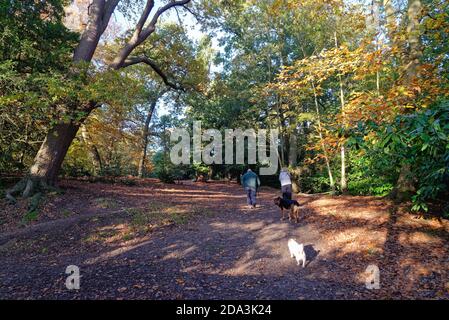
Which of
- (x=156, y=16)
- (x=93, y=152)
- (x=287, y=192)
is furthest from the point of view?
(x=93, y=152)

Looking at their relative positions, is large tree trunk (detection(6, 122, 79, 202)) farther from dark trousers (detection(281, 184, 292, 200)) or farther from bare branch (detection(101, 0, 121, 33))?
dark trousers (detection(281, 184, 292, 200))

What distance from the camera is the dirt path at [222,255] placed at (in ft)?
14.7

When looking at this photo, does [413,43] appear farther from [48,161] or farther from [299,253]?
[48,161]

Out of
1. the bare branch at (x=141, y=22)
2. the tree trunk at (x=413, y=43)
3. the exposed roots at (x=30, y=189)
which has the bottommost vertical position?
the exposed roots at (x=30, y=189)

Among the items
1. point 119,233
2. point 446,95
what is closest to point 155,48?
point 119,233

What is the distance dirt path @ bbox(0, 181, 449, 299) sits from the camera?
177 inches

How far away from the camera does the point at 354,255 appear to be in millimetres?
5793

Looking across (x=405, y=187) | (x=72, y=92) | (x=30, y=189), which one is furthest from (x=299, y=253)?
(x=30, y=189)

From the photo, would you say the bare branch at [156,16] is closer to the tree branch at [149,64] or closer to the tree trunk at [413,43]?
the tree branch at [149,64]

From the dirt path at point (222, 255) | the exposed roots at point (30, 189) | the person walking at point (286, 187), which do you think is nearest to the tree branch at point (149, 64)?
the exposed roots at point (30, 189)

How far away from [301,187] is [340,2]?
14.1 meters

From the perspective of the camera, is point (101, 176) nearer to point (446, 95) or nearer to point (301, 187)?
point (301, 187)

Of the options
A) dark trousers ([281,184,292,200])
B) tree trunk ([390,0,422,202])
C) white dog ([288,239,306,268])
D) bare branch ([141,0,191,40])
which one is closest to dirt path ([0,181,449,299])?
white dog ([288,239,306,268])

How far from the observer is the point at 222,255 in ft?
19.7
